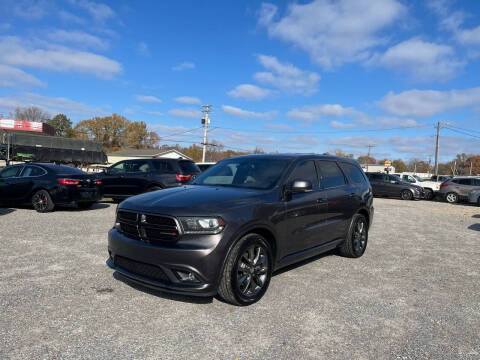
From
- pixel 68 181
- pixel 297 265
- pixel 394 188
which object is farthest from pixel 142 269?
pixel 394 188

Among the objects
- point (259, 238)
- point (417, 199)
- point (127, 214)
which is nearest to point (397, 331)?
point (259, 238)

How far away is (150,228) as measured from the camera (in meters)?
3.59

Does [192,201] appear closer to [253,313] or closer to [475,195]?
[253,313]

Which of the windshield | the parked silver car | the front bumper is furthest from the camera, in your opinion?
the parked silver car

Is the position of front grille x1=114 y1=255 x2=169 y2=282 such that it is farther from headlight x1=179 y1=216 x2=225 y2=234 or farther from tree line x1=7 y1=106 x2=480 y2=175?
tree line x1=7 y1=106 x2=480 y2=175

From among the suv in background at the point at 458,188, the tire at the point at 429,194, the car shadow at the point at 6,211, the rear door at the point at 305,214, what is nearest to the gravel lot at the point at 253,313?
the rear door at the point at 305,214

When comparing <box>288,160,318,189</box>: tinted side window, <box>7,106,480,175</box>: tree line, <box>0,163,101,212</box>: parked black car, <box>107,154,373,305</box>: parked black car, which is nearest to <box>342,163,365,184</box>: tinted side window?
<box>107,154,373,305</box>: parked black car

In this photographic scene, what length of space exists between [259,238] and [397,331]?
1623mm

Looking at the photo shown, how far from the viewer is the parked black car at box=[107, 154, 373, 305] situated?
3.38 m

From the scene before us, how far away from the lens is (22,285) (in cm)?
415

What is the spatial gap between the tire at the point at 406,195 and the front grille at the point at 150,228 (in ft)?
68.7

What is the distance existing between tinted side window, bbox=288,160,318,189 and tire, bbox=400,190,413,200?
732 inches

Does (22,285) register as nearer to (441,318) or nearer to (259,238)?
(259,238)

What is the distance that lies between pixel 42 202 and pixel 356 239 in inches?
331
